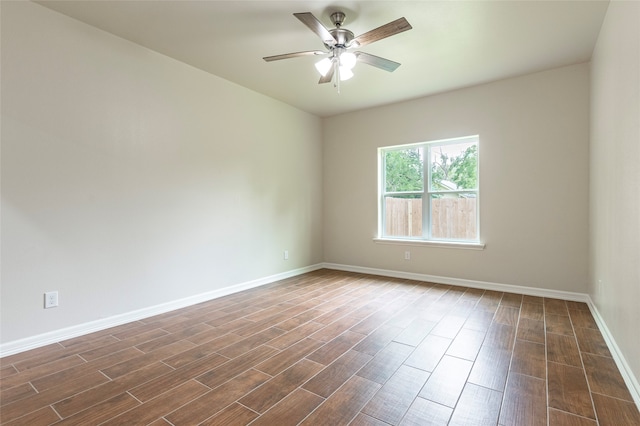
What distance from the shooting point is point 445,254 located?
429 centimetres

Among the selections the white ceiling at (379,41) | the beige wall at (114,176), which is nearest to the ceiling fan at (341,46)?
the white ceiling at (379,41)

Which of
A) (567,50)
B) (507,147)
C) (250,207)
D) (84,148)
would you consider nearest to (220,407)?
(84,148)

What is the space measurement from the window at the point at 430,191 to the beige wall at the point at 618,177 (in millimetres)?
1325

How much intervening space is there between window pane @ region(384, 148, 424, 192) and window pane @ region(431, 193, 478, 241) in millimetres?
372

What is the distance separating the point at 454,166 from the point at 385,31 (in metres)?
2.56

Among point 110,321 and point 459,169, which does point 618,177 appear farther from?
point 110,321

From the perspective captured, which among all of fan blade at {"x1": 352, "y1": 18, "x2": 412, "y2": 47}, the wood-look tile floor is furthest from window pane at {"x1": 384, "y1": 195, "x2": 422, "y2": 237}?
fan blade at {"x1": 352, "y1": 18, "x2": 412, "y2": 47}

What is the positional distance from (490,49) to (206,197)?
336 cm

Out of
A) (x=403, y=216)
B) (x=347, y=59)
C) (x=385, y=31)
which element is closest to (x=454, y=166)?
(x=403, y=216)

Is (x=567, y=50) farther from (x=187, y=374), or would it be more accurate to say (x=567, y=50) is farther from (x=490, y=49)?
(x=187, y=374)

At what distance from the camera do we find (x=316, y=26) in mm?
2246

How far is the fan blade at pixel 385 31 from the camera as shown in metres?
2.12

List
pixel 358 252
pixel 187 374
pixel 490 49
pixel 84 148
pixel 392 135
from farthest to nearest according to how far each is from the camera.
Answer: pixel 358 252, pixel 392 135, pixel 490 49, pixel 84 148, pixel 187 374

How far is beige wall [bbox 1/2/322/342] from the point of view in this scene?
234cm
